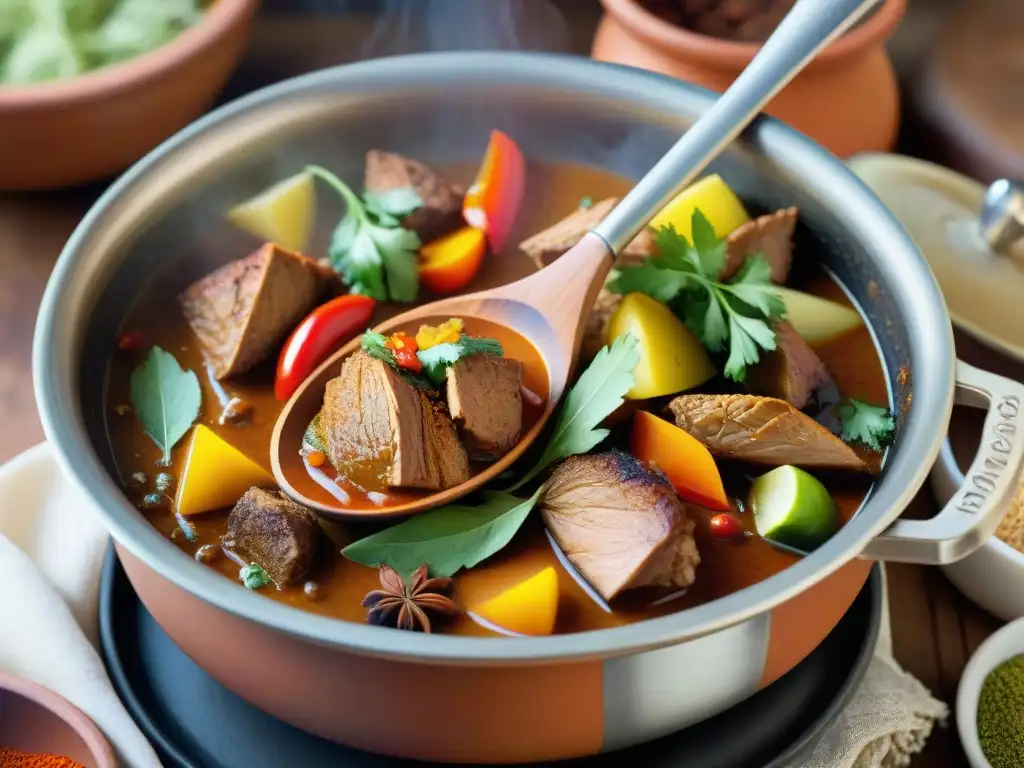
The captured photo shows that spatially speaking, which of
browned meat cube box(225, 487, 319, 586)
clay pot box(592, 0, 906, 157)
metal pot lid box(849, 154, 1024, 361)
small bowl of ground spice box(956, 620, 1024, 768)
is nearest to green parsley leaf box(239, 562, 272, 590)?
Result: browned meat cube box(225, 487, 319, 586)

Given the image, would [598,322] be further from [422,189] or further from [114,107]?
[114,107]

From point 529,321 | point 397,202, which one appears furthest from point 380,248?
point 529,321

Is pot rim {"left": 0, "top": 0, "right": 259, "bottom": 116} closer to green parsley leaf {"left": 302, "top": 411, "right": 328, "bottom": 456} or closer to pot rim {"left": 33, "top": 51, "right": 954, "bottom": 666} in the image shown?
pot rim {"left": 33, "top": 51, "right": 954, "bottom": 666}

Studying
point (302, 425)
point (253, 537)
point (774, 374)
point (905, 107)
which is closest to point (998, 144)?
point (905, 107)

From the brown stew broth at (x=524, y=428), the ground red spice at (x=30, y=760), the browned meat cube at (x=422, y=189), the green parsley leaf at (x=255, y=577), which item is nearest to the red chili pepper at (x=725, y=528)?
the brown stew broth at (x=524, y=428)

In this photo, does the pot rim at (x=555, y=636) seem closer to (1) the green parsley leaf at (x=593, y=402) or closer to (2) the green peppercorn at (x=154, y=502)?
(2) the green peppercorn at (x=154, y=502)

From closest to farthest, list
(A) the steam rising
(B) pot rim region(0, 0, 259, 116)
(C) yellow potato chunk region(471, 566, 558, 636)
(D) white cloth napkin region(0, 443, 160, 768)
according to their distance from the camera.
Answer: (C) yellow potato chunk region(471, 566, 558, 636) < (D) white cloth napkin region(0, 443, 160, 768) < (B) pot rim region(0, 0, 259, 116) < (A) the steam rising
